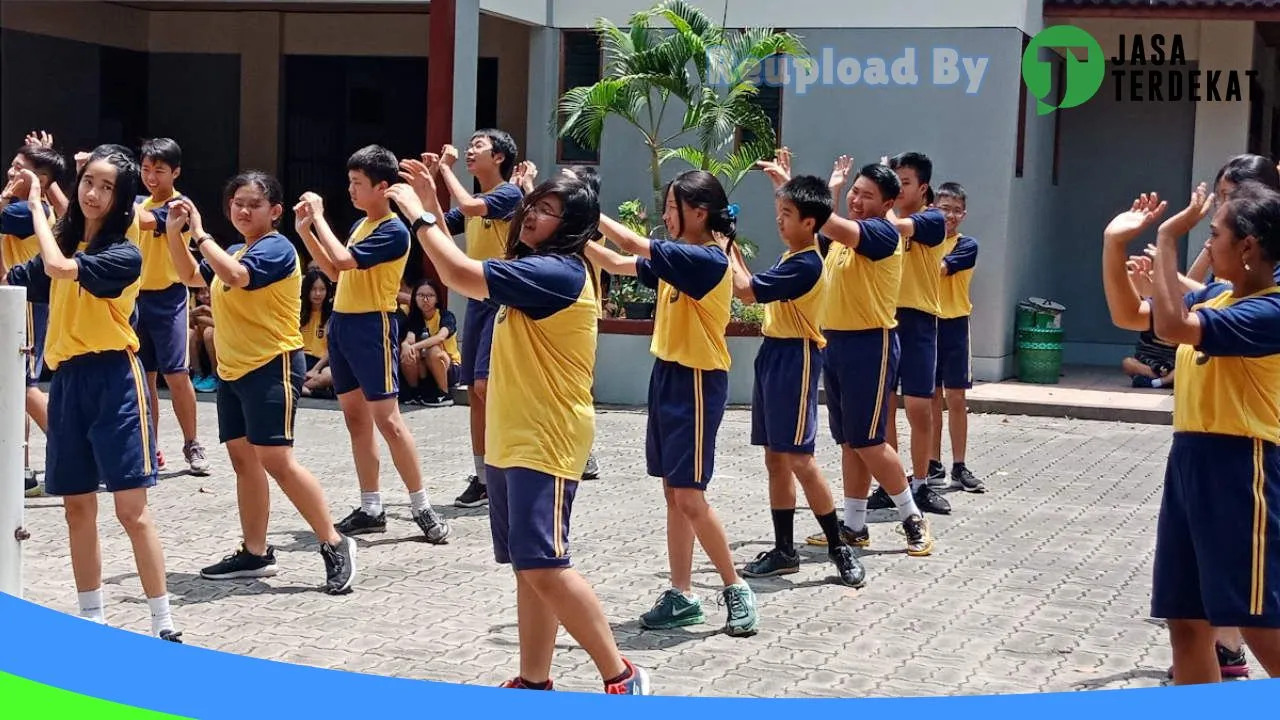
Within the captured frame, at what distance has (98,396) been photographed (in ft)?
20.0

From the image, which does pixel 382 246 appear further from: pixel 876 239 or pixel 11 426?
pixel 11 426

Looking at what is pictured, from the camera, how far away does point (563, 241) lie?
5270mm

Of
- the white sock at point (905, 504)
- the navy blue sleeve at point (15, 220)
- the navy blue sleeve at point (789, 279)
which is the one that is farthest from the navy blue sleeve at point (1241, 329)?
the navy blue sleeve at point (15, 220)

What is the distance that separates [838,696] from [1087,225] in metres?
13.0

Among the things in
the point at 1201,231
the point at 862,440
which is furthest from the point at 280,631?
the point at 1201,231

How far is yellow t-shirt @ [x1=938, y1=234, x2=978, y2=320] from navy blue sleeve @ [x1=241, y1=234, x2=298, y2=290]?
4.56 meters

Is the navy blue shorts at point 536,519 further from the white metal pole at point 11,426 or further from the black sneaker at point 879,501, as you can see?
the black sneaker at point 879,501

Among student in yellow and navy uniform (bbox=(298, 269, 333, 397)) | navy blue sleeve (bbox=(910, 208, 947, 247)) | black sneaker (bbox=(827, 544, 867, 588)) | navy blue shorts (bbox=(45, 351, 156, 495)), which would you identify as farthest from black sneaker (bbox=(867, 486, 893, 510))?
student in yellow and navy uniform (bbox=(298, 269, 333, 397))

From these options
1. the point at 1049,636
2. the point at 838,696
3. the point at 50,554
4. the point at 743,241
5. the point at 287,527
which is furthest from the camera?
the point at 743,241

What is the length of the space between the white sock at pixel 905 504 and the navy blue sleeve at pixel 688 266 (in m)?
2.37

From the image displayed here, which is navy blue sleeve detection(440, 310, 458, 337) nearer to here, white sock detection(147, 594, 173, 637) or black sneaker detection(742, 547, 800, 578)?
black sneaker detection(742, 547, 800, 578)

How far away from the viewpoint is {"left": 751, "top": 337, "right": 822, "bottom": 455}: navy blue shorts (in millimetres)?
7438

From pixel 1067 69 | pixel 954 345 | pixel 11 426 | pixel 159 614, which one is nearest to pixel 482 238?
pixel 954 345

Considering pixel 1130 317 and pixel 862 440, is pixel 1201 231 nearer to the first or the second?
pixel 862 440
